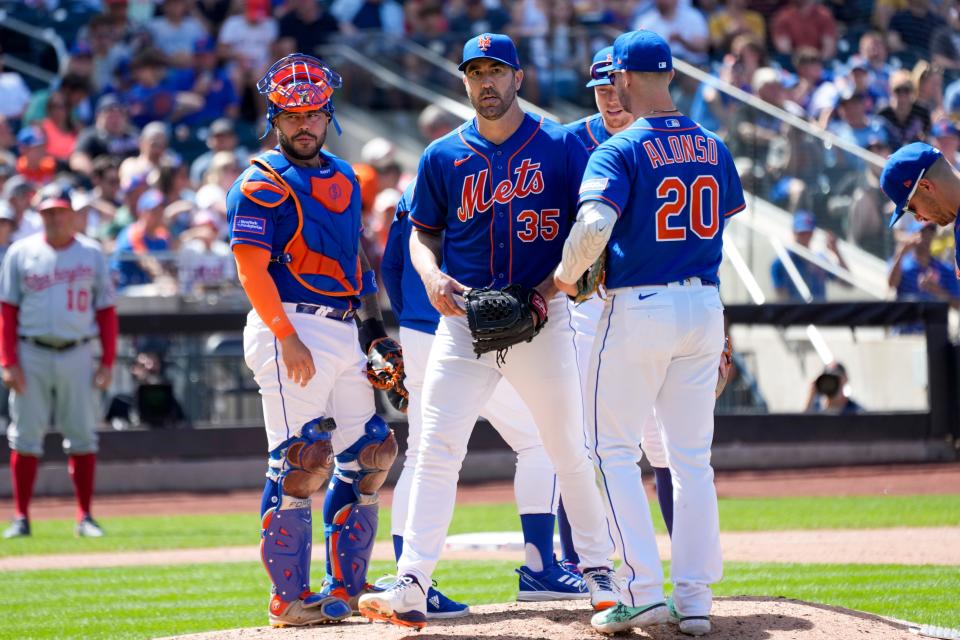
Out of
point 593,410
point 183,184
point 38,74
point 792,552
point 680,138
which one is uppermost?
point 38,74

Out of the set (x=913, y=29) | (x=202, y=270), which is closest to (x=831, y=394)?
(x=202, y=270)

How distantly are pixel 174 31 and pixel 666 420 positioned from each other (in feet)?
48.2

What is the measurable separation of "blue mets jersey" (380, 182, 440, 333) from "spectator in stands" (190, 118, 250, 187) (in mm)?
9912

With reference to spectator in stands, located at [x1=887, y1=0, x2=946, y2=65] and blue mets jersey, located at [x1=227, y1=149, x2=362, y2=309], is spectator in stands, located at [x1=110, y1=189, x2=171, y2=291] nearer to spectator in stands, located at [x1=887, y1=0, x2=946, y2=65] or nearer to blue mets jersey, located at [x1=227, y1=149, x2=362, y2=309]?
blue mets jersey, located at [x1=227, y1=149, x2=362, y2=309]

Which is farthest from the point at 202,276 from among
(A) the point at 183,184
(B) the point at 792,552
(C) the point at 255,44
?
(B) the point at 792,552

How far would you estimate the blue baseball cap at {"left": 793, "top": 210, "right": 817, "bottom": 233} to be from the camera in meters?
14.2

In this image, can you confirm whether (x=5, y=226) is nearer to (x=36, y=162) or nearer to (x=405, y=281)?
(x=36, y=162)

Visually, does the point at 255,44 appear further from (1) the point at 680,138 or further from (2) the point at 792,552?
(1) the point at 680,138

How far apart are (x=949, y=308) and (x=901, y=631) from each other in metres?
9.16

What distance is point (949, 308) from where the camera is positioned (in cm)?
1409

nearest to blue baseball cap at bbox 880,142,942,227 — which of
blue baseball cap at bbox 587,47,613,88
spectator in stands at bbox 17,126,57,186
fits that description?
blue baseball cap at bbox 587,47,613,88

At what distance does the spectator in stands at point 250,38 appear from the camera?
18.2 metres

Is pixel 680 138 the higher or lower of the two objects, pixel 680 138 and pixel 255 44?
the lower

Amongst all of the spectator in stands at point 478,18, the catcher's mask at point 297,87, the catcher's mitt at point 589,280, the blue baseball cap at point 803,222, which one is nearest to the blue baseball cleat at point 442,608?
the catcher's mitt at point 589,280
